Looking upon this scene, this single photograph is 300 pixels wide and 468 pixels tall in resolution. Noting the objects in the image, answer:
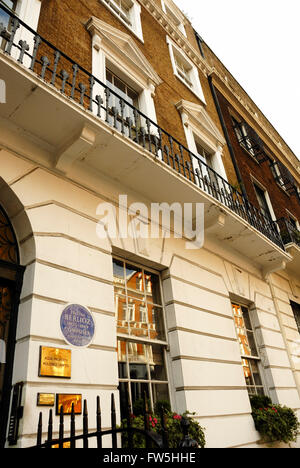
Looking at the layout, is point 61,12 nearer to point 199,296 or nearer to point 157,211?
point 157,211

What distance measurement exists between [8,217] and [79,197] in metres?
1.14

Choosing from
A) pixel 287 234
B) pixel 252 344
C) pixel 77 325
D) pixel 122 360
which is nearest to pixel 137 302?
pixel 122 360

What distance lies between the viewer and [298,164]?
21.4 meters

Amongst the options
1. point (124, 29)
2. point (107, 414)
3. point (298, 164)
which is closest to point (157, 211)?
point (107, 414)

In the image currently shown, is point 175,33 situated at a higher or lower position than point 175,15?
lower

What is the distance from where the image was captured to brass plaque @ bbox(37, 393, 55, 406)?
3.39m

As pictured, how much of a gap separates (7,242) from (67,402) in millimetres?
2175

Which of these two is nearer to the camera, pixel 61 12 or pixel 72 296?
pixel 72 296

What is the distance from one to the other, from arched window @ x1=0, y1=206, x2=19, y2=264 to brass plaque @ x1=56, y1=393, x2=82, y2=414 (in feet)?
5.90

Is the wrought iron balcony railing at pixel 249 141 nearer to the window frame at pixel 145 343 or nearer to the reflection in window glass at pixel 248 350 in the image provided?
the reflection in window glass at pixel 248 350

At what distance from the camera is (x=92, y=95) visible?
6.00m

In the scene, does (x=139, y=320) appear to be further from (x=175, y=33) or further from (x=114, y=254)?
(x=175, y=33)
